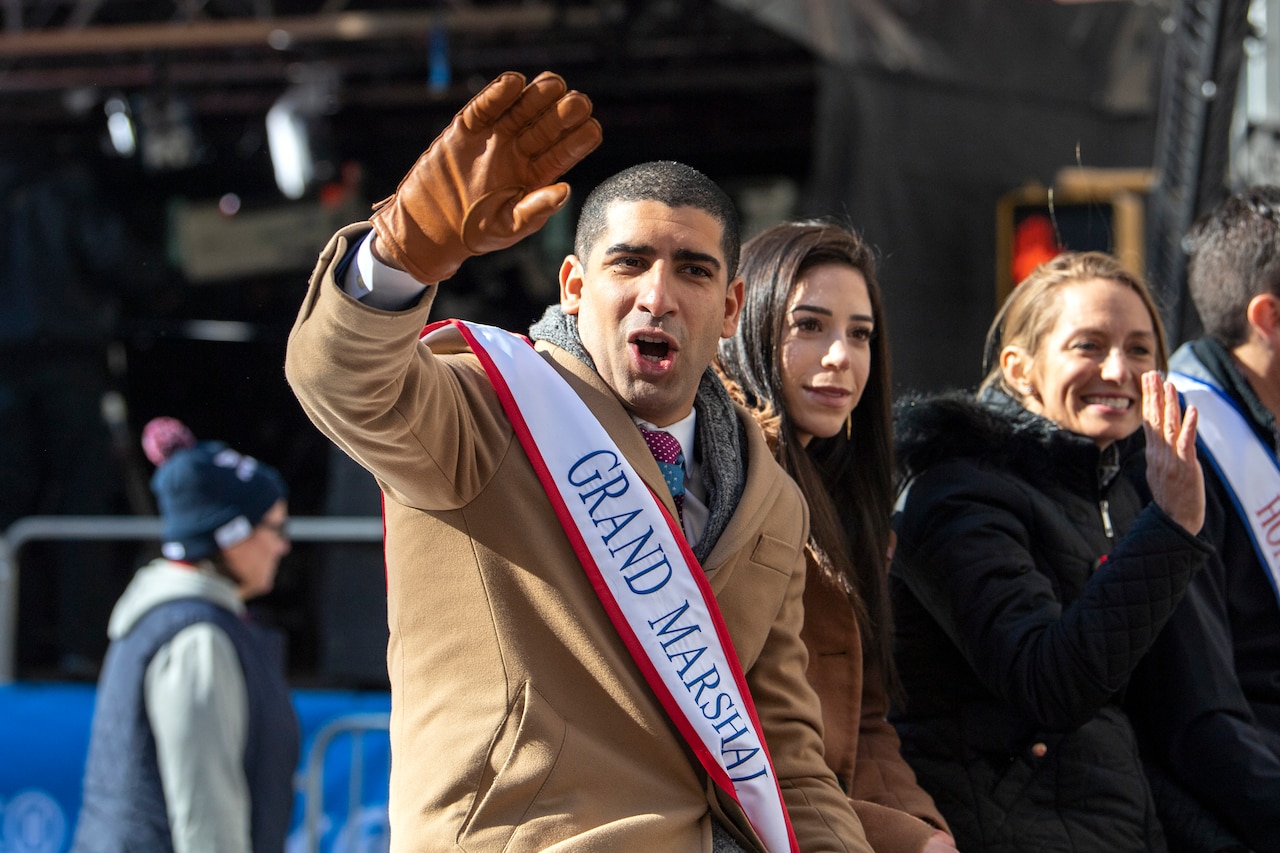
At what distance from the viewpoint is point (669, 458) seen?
7.02ft

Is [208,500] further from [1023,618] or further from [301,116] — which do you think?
[301,116]

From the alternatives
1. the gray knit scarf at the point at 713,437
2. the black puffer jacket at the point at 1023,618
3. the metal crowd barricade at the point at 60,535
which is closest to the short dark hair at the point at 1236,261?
the black puffer jacket at the point at 1023,618

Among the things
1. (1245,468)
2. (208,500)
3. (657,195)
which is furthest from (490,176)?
(208,500)

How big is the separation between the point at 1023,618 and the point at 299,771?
3.41 metres

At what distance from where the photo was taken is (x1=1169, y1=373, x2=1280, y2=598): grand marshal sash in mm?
2879

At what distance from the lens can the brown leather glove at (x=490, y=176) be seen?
1568 mm

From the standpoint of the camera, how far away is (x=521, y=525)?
6.20ft

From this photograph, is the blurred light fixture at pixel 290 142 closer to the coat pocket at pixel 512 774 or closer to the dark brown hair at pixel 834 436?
the dark brown hair at pixel 834 436

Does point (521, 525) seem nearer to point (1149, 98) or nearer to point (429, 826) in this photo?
point (429, 826)

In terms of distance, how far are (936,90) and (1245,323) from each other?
375 cm

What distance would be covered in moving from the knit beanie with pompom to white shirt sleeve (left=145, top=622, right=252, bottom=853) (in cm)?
30

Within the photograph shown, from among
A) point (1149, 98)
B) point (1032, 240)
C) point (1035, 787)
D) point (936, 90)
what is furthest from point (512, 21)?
point (1035, 787)

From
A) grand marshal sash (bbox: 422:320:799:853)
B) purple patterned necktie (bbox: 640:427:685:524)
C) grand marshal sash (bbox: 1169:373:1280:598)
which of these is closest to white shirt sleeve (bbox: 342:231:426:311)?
grand marshal sash (bbox: 422:320:799:853)

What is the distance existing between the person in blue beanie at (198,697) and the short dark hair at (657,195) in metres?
2.17
